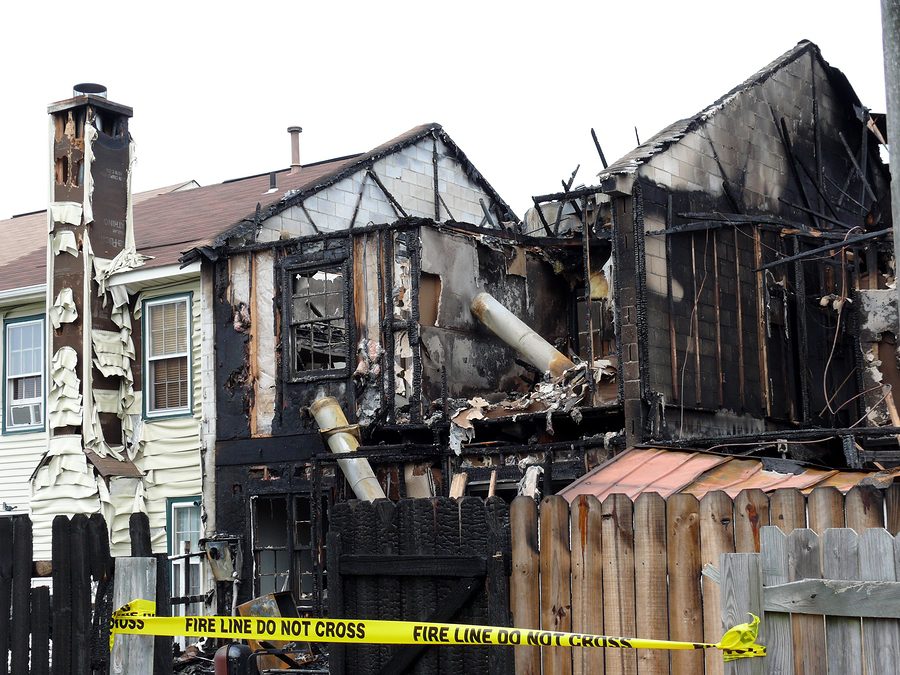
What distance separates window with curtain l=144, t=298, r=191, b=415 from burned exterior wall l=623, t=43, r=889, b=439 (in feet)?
26.4

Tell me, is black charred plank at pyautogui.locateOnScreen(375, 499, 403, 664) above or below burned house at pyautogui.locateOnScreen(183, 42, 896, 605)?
below

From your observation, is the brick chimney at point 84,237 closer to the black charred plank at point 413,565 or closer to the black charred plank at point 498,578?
the black charred plank at point 413,565

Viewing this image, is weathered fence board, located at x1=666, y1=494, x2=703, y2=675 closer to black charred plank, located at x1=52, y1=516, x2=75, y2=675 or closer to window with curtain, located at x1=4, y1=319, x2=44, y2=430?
black charred plank, located at x1=52, y1=516, x2=75, y2=675

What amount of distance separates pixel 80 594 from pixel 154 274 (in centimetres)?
1261

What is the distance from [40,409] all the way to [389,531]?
1508 cm

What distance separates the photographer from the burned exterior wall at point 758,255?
55.3 ft

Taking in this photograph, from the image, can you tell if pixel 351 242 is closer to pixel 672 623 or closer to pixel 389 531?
pixel 389 531

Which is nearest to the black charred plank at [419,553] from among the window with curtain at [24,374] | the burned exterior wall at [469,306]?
the burned exterior wall at [469,306]

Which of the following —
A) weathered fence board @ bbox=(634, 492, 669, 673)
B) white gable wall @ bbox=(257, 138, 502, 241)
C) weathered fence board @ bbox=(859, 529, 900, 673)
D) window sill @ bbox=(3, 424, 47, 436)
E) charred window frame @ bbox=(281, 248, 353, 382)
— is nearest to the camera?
weathered fence board @ bbox=(859, 529, 900, 673)

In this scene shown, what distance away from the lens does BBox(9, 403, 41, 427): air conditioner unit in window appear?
835 inches

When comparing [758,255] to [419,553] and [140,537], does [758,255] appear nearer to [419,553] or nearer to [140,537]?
[419,553]

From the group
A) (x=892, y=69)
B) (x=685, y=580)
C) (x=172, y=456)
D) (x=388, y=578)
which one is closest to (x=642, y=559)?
(x=685, y=580)

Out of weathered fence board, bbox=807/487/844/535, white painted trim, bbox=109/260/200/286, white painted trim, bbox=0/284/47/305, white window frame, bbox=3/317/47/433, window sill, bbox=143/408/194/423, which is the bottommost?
weathered fence board, bbox=807/487/844/535

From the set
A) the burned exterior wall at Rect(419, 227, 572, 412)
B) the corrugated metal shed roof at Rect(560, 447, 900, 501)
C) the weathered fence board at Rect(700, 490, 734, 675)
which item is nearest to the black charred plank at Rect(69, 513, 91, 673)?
the weathered fence board at Rect(700, 490, 734, 675)
